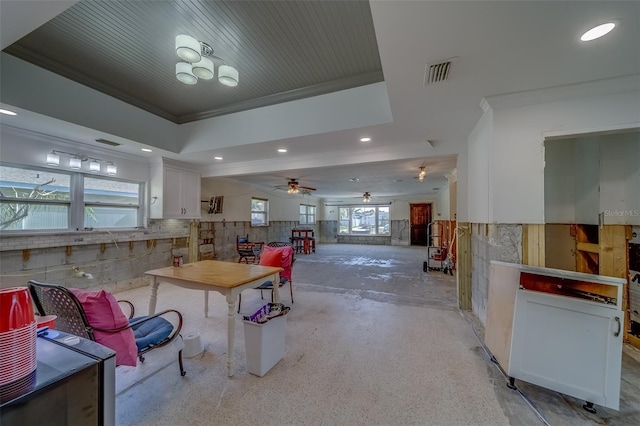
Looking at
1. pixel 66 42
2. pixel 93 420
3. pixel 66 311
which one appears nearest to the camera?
pixel 93 420

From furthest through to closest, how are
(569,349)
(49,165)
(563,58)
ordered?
(49,165), (563,58), (569,349)

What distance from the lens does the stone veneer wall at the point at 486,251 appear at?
7.84 feet

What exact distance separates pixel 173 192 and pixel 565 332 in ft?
19.1

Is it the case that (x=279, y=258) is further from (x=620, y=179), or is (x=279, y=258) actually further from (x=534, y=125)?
(x=620, y=179)

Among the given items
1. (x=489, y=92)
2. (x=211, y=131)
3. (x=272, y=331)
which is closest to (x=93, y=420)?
(x=272, y=331)

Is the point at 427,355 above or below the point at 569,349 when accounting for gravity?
below

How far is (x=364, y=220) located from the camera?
12977 mm

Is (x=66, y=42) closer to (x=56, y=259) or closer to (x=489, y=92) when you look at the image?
(x=56, y=259)

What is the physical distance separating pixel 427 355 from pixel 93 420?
94.8 inches

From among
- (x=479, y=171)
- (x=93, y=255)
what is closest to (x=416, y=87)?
(x=479, y=171)

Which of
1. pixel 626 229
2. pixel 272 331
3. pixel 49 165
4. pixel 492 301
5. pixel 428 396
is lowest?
pixel 428 396

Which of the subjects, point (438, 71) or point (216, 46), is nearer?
point (438, 71)

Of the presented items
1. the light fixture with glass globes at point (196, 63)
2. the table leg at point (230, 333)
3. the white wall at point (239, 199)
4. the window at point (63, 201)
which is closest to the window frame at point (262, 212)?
the white wall at point (239, 199)

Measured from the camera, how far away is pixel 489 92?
2.30m
